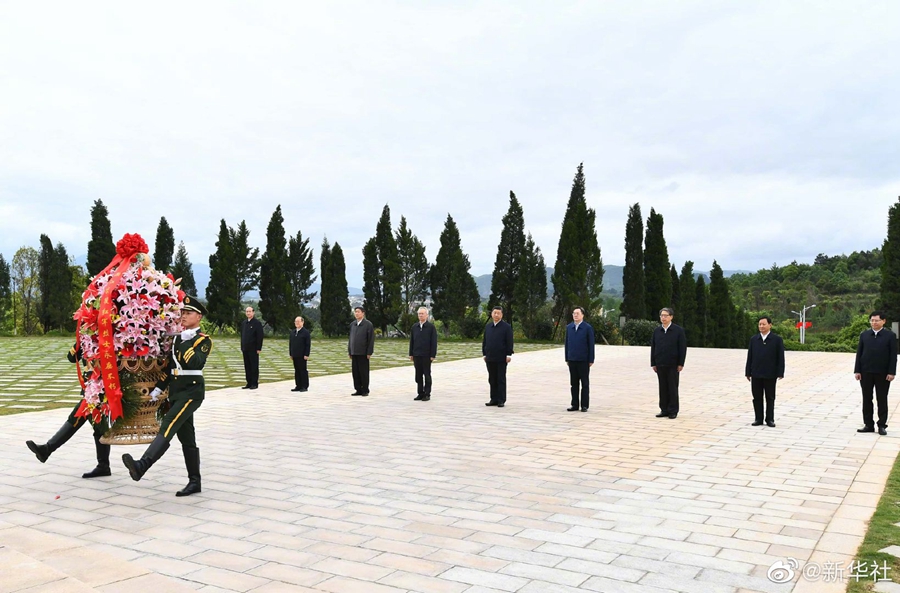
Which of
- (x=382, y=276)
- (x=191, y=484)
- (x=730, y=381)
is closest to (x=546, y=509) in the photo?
(x=191, y=484)

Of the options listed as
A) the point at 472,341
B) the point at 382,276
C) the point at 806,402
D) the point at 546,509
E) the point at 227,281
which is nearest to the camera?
the point at 546,509

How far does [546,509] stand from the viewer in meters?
5.23

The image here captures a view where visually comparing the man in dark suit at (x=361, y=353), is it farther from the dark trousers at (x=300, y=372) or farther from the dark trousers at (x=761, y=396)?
the dark trousers at (x=761, y=396)

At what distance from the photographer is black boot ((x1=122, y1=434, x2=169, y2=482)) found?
17.0ft

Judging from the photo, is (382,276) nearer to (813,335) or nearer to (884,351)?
(884,351)

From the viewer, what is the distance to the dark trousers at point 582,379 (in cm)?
1090

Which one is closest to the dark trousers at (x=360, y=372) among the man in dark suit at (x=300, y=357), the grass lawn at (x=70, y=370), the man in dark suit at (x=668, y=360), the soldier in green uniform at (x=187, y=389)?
the man in dark suit at (x=300, y=357)

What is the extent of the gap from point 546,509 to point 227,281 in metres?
38.1

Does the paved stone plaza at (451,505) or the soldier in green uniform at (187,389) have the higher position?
the soldier in green uniform at (187,389)

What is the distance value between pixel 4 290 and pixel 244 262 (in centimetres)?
1565

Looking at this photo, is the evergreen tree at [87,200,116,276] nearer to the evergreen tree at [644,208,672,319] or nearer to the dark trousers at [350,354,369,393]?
the evergreen tree at [644,208,672,319]

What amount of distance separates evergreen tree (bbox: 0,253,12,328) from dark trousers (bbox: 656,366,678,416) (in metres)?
44.3

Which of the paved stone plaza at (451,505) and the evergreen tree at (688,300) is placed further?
the evergreen tree at (688,300)

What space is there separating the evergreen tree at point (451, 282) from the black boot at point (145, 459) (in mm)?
32201
